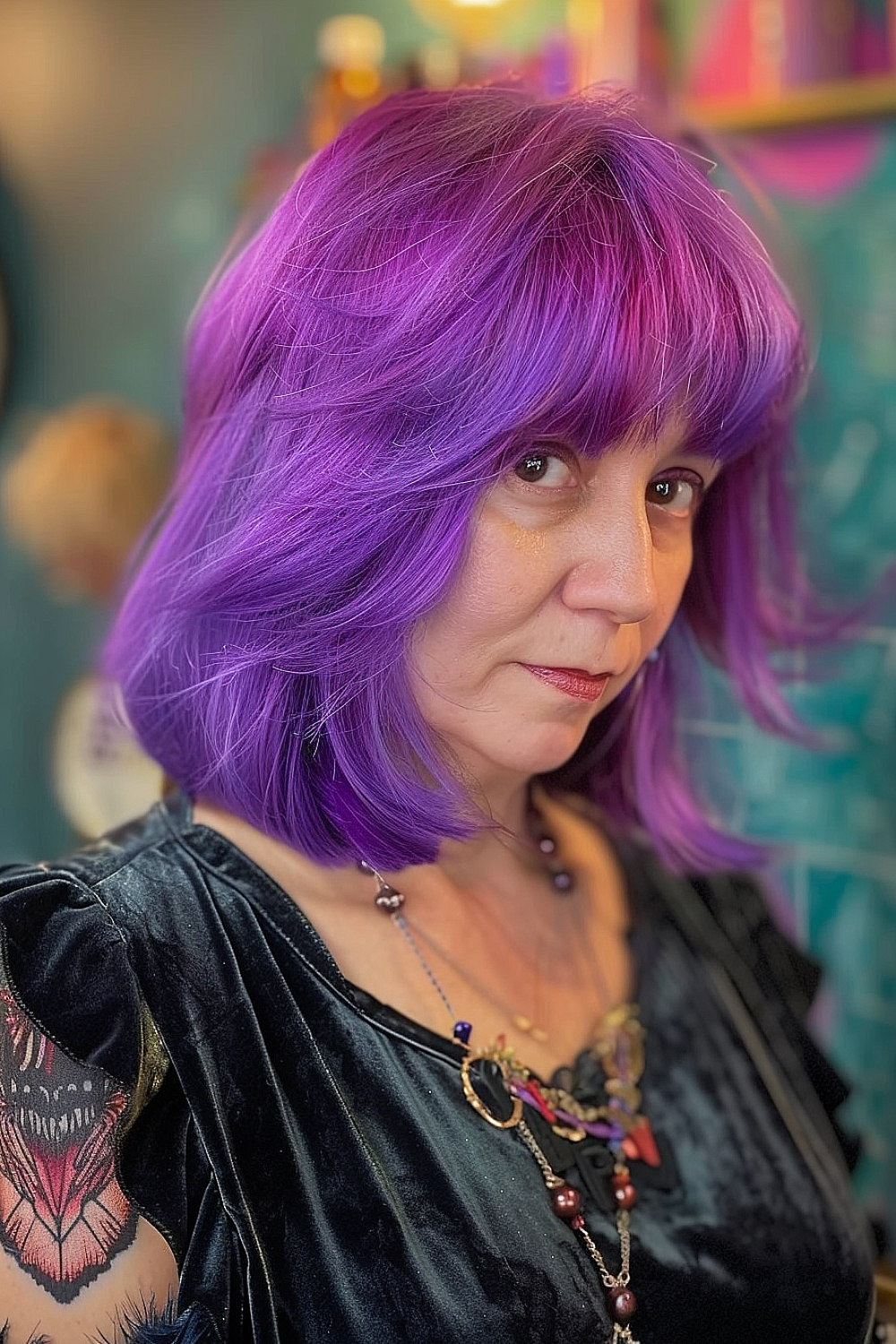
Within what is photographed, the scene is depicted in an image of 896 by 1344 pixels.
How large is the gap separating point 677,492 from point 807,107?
0.98m

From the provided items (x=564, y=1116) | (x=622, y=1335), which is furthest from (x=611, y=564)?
(x=622, y=1335)

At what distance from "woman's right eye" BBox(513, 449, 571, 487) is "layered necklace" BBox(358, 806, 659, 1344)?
33 cm

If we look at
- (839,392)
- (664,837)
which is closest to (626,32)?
(839,392)

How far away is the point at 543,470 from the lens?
0.80 m

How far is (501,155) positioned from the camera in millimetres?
776

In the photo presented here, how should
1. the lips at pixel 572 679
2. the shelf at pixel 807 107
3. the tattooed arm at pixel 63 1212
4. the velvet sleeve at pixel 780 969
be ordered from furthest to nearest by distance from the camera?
1. the shelf at pixel 807 107
2. the velvet sleeve at pixel 780 969
3. the lips at pixel 572 679
4. the tattooed arm at pixel 63 1212

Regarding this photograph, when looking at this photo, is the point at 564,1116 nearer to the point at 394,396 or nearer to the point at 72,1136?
the point at 72,1136

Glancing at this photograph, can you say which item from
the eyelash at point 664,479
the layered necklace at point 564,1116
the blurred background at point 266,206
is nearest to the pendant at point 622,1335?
the layered necklace at point 564,1116

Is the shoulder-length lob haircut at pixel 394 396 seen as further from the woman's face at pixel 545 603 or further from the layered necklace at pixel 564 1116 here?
the layered necklace at pixel 564 1116

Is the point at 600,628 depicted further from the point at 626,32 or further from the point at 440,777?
the point at 626,32

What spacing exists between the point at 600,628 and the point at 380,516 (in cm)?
18

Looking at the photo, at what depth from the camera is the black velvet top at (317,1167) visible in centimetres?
75

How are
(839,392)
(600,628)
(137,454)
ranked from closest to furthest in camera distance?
(600,628), (839,392), (137,454)

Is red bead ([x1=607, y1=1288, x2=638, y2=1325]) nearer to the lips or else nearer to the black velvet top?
the black velvet top
